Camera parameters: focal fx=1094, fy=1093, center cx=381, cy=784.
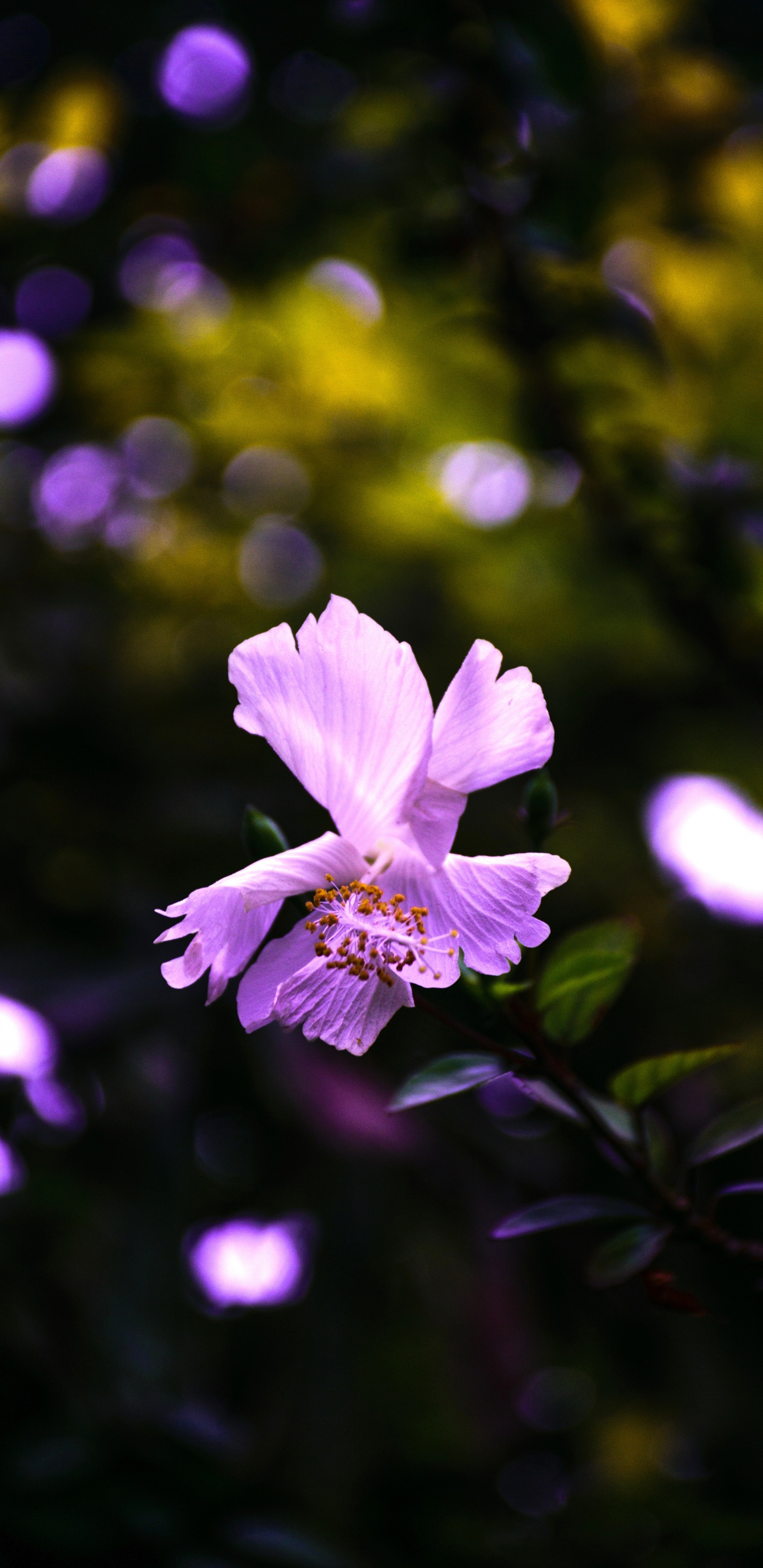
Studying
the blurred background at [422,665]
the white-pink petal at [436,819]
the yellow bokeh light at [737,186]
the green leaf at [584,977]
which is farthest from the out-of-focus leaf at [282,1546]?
the yellow bokeh light at [737,186]

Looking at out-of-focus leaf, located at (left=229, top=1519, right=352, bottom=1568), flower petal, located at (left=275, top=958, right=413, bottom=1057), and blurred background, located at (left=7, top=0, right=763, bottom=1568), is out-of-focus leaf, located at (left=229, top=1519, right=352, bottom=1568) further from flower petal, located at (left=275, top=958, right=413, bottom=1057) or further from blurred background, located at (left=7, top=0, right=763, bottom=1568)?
flower petal, located at (left=275, top=958, right=413, bottom=1057)

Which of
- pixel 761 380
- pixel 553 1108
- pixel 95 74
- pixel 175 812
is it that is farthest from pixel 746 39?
pixel 553 1108

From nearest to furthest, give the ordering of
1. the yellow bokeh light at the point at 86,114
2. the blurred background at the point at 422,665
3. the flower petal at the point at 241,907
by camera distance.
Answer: the flower petal at the point at 241,907, the blurred background at the point at 422,665, the yellow bokeh light at the point at 86,114

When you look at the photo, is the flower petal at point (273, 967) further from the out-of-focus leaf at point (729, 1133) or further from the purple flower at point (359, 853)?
the out-of-focus leaf at point (729, 1133)

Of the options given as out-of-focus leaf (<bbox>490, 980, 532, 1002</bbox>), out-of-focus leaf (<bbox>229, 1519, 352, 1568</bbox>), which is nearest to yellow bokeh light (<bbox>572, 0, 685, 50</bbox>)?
out-of-focus leaf (<bbox>490, 980, 532, 1002</bbox>)

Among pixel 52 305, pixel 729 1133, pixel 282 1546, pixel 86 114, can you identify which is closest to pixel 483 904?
pixel 729 1133
